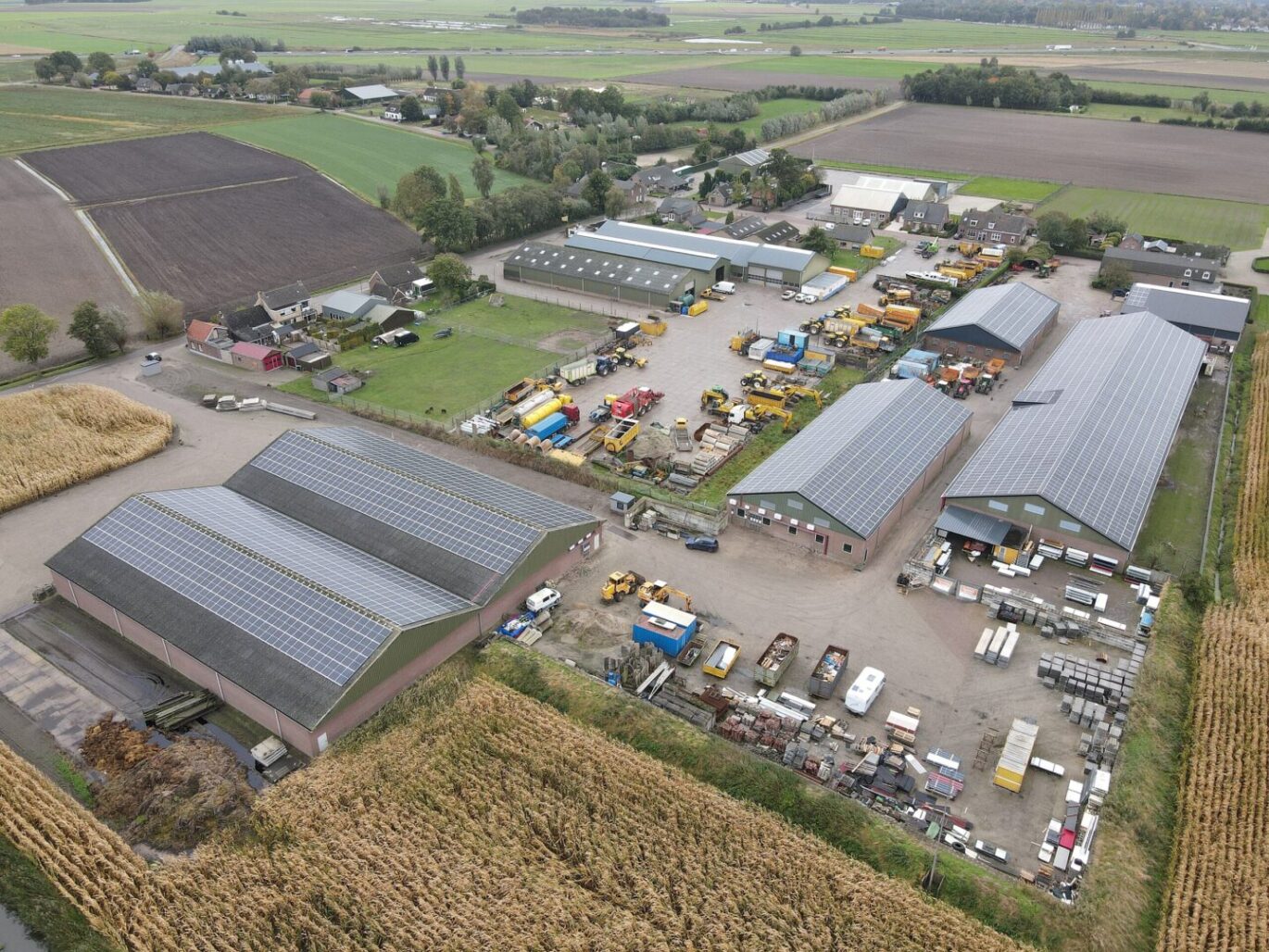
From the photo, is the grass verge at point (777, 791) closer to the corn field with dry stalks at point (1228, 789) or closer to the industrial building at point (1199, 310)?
the corn field with dry stalks at point (1228, 789)

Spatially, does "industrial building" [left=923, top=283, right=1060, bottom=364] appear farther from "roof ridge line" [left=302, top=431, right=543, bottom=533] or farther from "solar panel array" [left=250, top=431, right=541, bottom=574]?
"solar panel array" [left=250, top=431, right=541, bottom=574]

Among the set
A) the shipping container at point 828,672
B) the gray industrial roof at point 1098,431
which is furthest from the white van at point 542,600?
the gray industrial roof at point 1098,431

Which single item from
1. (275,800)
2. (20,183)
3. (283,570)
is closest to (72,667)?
(283,570)

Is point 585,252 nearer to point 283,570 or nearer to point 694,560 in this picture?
point 694,560

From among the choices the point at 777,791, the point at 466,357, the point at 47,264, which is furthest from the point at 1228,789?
the point at 47,264

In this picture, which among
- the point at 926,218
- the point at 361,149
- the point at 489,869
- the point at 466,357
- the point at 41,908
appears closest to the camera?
the point at 41,908

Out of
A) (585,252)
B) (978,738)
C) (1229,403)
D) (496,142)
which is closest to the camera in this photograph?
(978,738)

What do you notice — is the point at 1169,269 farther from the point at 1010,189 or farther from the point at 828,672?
the point at 828,672
